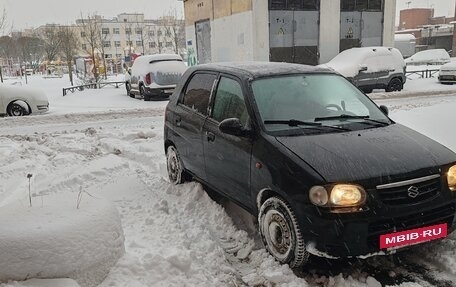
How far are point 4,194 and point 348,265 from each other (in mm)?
4111

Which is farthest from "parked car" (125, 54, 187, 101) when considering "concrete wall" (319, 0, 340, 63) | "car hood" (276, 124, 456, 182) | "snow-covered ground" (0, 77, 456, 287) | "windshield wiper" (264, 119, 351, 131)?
"car hood" (276, 124, 456, 182)

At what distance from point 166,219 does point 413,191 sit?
2421 millimetres

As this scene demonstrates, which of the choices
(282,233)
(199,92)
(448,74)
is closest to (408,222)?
(282,233)

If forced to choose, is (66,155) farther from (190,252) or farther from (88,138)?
(190,252)

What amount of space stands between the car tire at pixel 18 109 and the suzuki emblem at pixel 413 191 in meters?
12.3

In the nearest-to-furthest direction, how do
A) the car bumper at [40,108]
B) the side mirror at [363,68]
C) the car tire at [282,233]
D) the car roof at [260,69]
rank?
the car tire at [282,233] → the car roof at [260,69] → the car bumper at [40,108] → the side mirror at [363,68]

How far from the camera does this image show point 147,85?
15828 mm

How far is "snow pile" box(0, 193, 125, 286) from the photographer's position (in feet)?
9.11

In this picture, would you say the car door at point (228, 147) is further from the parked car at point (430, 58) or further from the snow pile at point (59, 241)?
the parked car at point (430, 58)

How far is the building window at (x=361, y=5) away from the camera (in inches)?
886

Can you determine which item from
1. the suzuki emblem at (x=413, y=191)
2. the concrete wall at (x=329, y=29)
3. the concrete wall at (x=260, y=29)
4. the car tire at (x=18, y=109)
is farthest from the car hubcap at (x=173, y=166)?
the concrete wall at (x=329, y=29)

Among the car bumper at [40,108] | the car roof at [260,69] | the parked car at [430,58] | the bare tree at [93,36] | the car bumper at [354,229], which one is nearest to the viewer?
the car bumper at [354,229]

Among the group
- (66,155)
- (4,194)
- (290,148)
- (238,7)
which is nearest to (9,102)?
(66,155)

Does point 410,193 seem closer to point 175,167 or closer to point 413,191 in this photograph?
point 413,191
